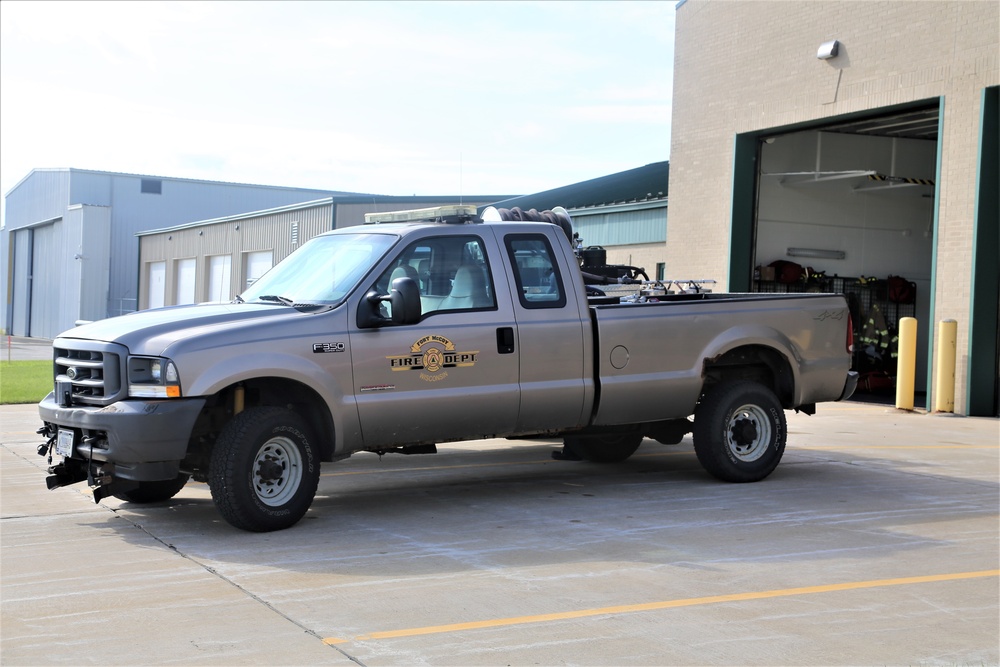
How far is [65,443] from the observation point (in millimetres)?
7238

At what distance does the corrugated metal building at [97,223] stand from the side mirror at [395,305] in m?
46.2

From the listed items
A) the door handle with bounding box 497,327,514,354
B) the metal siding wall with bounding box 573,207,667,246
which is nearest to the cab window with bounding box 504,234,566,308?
the door handle with bounding box 497,327,514,354

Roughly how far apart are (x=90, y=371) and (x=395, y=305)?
6.96ft

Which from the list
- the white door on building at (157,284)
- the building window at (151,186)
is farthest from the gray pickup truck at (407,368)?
the building window at (151,186)

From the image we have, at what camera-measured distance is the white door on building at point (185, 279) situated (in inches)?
1751

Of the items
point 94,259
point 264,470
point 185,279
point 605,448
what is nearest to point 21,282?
point 94,259

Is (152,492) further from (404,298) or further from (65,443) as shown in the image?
A: (404,298)

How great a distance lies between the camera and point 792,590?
6.02m

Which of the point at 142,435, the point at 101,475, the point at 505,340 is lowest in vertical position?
the point at 101,475

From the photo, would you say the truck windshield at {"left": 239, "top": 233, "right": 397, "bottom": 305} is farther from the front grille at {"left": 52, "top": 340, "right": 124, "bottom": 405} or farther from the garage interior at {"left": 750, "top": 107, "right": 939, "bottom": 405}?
the garage interior at {"left": 750, "top": 107, "right": 939, "bottom": 405}

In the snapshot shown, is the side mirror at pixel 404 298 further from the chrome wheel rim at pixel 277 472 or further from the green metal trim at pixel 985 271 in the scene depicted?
the green metal trim at pixel 985 271

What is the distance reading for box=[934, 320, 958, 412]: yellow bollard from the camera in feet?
53.3

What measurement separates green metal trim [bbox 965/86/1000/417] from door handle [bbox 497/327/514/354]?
10.6m

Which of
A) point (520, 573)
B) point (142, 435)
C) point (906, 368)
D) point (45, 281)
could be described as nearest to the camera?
point (520, 573)
